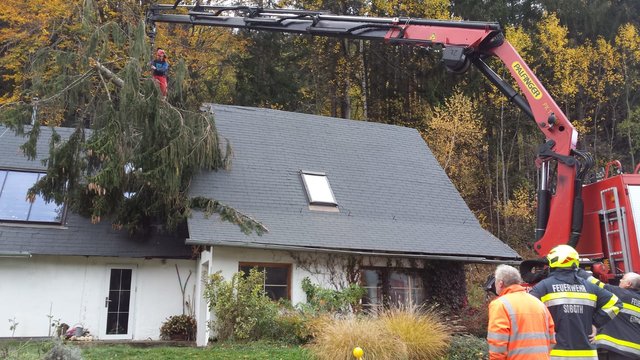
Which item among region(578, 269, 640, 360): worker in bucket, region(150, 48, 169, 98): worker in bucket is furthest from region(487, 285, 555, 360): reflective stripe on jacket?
region(150, 48, 169, 98): worker in bucket

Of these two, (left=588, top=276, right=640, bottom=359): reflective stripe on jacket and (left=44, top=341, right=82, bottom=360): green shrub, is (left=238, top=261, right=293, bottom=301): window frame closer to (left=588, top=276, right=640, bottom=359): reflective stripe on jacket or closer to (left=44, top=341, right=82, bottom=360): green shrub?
(left=44, top=341, right=82, bottom=360): green shrub

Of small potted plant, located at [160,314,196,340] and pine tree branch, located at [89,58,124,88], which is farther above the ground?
pine tree branch, located at [89,58,124,88]

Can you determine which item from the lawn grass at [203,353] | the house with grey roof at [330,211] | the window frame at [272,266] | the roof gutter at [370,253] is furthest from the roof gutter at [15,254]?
the window frame at [272,266]

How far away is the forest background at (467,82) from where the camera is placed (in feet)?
84.1

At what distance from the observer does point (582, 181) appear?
391 inches

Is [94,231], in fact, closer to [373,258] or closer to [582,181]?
[373,258]

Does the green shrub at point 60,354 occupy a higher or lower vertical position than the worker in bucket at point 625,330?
lower

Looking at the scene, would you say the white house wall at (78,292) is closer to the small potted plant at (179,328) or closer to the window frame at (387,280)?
the small potted plant at (179,328)

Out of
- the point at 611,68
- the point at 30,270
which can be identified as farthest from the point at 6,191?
the point at 611,68

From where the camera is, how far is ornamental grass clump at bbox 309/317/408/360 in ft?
29.8

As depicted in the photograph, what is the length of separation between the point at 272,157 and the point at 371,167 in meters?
2.86

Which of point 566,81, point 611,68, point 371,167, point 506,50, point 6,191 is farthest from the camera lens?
point 611,68

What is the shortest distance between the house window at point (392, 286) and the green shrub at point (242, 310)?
306 centimetres

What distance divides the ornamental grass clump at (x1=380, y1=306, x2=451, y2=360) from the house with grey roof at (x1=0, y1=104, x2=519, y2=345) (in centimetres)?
319
